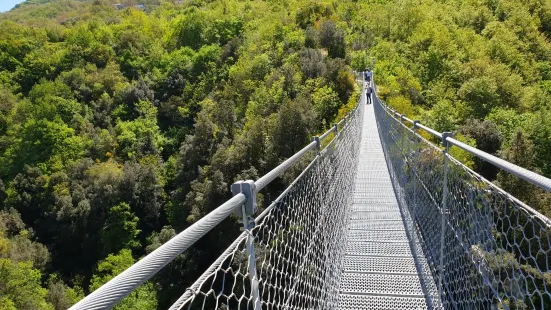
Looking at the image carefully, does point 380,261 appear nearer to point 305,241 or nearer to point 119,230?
point 305,241

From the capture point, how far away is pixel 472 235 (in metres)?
1.85

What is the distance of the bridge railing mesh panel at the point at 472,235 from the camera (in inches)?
50.9

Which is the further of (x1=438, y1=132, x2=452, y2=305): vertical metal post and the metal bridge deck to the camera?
the metal bridge deck

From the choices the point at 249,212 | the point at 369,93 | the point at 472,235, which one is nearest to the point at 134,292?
the point at 369,93

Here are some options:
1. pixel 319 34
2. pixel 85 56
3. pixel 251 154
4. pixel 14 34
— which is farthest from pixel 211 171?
pixel 14 34

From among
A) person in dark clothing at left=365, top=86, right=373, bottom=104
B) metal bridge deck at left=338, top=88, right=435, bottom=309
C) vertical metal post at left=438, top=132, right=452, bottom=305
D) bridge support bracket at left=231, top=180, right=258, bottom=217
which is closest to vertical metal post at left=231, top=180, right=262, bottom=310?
bridge support bracket at left=231, top=180, right=258, bottom=217

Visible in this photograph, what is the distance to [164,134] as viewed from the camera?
35844mm

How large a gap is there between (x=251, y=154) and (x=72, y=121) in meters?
21.7

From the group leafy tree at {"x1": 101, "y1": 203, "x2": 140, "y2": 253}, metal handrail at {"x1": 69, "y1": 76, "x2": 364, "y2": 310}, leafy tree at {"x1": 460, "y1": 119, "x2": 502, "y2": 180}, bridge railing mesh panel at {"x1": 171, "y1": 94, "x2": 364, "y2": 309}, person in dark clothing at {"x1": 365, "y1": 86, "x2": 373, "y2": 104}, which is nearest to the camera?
metal handrail at {"x1": 69, "y1": 76, "x2": 364, "y2": 310}

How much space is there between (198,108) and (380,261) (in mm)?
34684

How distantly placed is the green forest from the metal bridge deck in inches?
356

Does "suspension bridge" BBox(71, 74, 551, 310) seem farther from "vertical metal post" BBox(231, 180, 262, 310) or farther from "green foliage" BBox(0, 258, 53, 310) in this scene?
"green foliage" BBox(0, 258, 53, 310)

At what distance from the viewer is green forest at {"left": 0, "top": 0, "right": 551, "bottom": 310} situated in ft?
62.5

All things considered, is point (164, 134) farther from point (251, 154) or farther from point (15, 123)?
point (251, 154)
